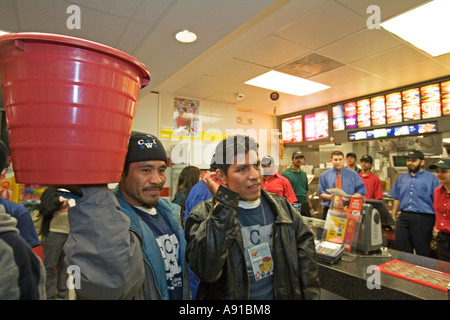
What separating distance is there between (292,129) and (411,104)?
2.75m

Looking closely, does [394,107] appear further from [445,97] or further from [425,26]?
[425,26]

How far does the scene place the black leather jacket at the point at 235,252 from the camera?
1251 mm

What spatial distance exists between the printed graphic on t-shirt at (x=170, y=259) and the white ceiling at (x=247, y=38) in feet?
6.52

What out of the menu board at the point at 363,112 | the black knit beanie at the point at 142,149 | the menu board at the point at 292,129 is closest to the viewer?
the black knit beanie at the point at 142,149

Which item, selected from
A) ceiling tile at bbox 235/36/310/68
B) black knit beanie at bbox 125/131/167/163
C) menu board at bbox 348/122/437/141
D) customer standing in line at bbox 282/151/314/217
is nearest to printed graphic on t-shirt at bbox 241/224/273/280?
black knit beanie at bbox 125/131/167/163

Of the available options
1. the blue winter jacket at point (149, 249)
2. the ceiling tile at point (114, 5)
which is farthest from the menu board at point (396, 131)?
the blue winter jacket at point (149, 249)

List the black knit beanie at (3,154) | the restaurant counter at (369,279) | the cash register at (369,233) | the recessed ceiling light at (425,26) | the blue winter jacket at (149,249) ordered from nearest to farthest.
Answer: the black knit beanie at (3,154)
the blue winter jacket at (149,249)
the restaurant counter at (369,279)
the cash register at (369,233)
the recessed ceiling light at (425,26)

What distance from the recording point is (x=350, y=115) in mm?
5734

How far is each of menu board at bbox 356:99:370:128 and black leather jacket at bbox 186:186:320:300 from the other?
4679mm

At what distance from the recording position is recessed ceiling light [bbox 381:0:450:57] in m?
2.67

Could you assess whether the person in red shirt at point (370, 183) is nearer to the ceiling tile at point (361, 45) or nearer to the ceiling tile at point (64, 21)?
the ceiling tile at point (361, 45)
